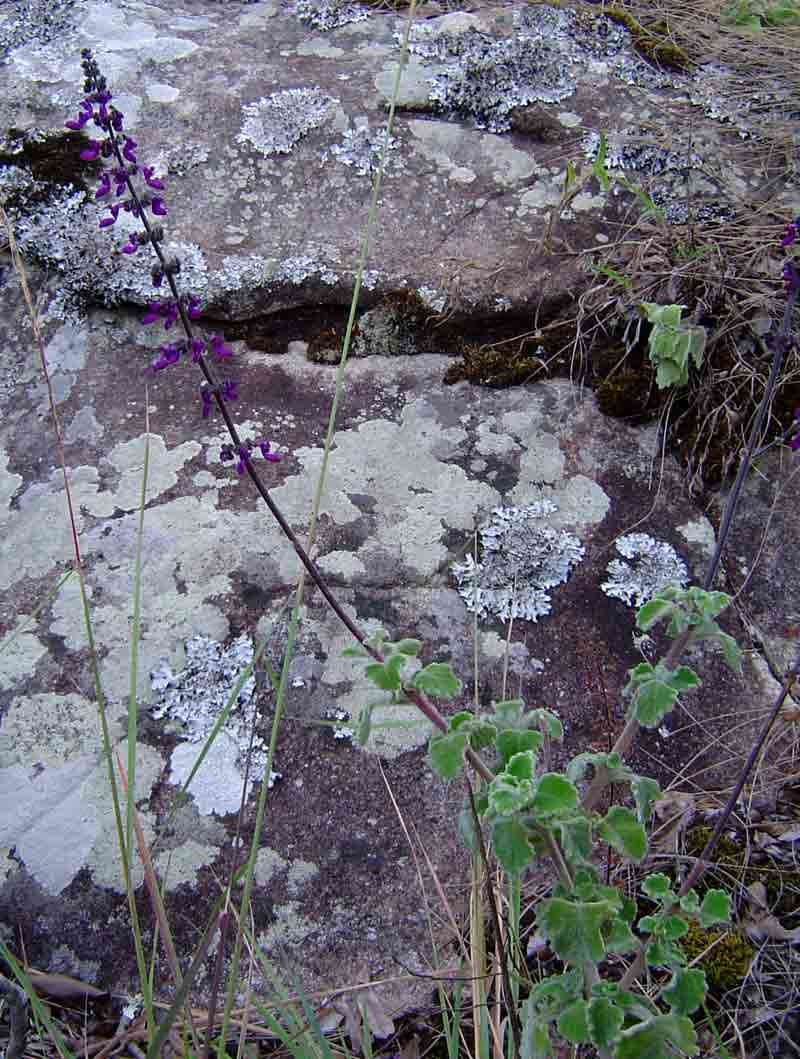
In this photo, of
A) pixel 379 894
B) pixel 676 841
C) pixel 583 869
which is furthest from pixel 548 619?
pixel 583 869

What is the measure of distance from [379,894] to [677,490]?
1.30 metres

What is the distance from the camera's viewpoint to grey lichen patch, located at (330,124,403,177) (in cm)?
292

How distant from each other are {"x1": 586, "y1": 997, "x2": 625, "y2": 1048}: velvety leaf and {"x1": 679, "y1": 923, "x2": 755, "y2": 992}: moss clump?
0.55 metres

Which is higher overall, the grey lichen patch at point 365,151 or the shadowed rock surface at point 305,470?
the grey lichen patch at point 365,151

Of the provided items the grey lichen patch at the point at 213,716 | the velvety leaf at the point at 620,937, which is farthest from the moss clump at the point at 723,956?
the grey lichen patch at the point at 213,716

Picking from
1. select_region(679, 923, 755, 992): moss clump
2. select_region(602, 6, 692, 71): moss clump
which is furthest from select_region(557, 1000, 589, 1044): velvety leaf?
select_region(602, 6, 692, 71): moss clump

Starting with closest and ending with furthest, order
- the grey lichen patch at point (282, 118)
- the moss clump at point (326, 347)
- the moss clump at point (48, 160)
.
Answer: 1. the moss clump at point (326, 347)
2. the moss clump at point (48, 160)
3. the grey lichen patch at point (282, 118)

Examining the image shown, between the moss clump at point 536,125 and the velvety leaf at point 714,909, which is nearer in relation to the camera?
the velvety leaf at point 714,909

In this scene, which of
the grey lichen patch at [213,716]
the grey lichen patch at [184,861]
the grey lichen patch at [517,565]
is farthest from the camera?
the grey lichen patch at [517,565]

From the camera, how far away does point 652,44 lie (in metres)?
3.34

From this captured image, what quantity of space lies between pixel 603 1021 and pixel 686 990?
150 millimetres

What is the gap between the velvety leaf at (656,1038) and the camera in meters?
1.14

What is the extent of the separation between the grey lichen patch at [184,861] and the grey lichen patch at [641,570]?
109 cm

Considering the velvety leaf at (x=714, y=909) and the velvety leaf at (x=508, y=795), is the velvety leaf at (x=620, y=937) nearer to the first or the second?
the velvety leaf at (x=714, y=909)
